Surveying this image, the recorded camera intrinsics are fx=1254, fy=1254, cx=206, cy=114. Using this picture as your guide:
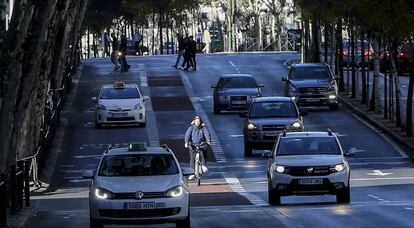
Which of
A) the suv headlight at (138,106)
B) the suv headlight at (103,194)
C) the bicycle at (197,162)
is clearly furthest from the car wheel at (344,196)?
the suv headlight at (138,106)

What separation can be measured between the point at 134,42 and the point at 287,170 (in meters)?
72.0

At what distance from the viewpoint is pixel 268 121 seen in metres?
40.9

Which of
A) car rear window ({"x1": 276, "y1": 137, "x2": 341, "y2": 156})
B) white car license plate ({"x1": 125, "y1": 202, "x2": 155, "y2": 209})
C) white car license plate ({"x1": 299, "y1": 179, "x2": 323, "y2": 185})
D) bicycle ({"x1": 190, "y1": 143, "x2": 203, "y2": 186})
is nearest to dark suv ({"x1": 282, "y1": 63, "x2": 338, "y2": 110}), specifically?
bicycle ({"x1": 190, "y1": 143, "x2": 203, "y2": 186})

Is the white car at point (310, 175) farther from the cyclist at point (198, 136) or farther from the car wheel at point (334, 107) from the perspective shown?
the car wheel at point (334, 107)

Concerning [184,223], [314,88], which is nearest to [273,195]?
[184,223]

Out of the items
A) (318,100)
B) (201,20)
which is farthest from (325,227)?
(201,20)

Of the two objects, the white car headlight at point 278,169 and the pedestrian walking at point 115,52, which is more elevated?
the pedestrian walking at point 115,52

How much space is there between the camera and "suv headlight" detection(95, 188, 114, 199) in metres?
20.7

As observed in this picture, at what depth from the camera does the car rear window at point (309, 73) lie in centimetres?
5384

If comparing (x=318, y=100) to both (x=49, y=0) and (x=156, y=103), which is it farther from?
(x=49, y=0)

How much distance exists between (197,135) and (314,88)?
19.1 meters

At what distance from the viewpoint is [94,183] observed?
2120 centimetres

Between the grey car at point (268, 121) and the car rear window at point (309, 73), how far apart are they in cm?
1170

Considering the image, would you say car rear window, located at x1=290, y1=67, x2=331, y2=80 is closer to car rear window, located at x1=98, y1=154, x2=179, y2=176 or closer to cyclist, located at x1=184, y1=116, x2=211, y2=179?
cyclist, located at x1=184, y1=116, x2=211, y2=179
